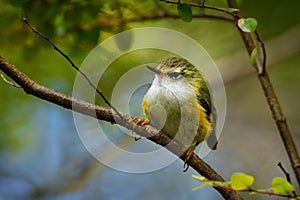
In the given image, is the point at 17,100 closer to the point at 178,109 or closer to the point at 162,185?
the point at 162,185

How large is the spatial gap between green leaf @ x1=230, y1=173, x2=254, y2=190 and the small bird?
53 centimetres

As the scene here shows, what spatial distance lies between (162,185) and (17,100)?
3.51ft

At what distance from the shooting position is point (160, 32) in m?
2.77

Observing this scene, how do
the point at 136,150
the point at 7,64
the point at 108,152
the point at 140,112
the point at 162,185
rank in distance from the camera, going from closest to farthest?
the point at 7,64, the point at 140,112, the point at 108,152, the point at 136,150, the point at 162,185

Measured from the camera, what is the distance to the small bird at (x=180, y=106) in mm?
1903

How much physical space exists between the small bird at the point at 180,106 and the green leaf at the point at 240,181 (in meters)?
0.53

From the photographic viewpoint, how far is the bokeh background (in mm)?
2352

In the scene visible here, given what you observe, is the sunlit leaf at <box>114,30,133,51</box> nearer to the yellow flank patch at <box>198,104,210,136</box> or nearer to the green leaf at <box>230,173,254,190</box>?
the yellow flank patch at <box>198,104,210,136</box>

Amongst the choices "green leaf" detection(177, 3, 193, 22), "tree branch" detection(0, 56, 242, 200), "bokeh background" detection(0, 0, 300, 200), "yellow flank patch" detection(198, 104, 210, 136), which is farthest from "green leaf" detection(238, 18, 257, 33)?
"bokeh background" detection(0, 0, 300, 200)

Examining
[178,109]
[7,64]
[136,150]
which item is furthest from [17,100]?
[7,64]

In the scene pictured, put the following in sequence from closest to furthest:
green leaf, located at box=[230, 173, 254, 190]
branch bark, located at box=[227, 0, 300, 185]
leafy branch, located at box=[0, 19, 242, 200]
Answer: green leaf, located at box=[230, 173, 254, 190]
leafy branch, located at box=[0, 19, 242, 200]
branch bark, located at box=[227, 0, 300, 185]

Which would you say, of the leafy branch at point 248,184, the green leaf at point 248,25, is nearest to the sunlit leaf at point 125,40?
the green leaf at point 248,25

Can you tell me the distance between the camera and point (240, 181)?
1.25 m

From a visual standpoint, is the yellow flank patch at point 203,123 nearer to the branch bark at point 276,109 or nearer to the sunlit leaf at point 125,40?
the branch bark at point 276,109
